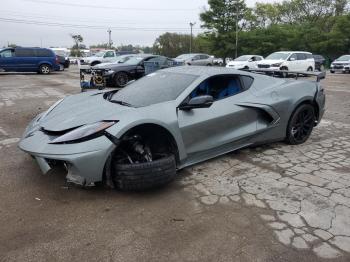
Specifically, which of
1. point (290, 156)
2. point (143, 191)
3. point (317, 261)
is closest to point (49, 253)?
point (143, 191)

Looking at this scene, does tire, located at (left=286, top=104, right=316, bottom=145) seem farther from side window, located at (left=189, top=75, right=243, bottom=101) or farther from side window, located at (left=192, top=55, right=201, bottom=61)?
side window, located at (left=192, top=55, right=201, bottom=61)

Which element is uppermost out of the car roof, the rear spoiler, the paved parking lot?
the car roof

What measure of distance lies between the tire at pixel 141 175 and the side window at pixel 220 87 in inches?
44.4

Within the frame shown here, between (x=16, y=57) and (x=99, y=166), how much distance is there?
1928cm

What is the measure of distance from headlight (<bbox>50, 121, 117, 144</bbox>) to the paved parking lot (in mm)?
619

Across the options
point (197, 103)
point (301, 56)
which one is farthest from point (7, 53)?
point (197, 103)

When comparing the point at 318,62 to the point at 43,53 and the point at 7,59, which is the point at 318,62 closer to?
the point at 43,53

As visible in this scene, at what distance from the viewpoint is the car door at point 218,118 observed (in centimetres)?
403

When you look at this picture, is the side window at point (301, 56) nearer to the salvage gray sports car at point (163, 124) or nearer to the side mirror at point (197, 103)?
the salvage gray sports car at point (163, 124)

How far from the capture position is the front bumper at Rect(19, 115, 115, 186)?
3309mm

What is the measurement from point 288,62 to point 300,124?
15.7 m

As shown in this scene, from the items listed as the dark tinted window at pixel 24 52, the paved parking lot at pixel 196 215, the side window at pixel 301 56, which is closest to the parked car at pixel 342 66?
the side window at pixel 301 56

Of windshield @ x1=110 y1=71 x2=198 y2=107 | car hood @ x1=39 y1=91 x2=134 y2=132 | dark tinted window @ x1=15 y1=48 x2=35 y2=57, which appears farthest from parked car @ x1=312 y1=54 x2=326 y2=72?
car hood @ x1=39 y1=91 x2=134 y2=132

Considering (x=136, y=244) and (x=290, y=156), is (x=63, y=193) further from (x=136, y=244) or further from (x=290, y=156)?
(x=290, y=156)
